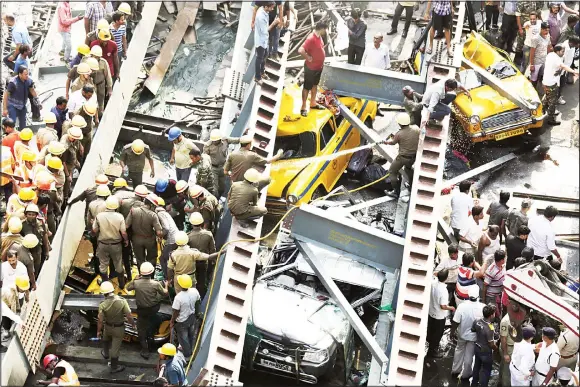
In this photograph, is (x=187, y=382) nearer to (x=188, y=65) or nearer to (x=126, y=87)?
(x=126, y=87)

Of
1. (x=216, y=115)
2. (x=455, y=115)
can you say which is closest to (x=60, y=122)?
(x=216, y=115)

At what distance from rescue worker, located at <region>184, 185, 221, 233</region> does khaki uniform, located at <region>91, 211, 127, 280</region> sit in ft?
3.63

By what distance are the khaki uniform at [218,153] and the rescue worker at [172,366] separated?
4008 millimetres

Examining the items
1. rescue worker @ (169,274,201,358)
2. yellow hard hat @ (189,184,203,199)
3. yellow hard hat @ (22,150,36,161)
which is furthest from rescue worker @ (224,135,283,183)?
yellow hard hat @ (22,150,36,161)

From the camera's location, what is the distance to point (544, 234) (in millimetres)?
18844

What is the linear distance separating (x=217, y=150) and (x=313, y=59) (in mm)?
2255

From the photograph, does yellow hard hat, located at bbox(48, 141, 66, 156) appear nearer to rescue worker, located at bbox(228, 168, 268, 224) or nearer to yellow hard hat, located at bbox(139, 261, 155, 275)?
yellow hard hat, located at bbox(139, 261, 155, 275)

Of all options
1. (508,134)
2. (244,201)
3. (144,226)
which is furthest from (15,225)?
(508,134)

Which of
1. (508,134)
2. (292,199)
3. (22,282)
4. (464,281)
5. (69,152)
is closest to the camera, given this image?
(22,282)

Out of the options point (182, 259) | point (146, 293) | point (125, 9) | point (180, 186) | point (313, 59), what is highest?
Result: point (125, 9)

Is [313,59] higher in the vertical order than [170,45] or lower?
higher

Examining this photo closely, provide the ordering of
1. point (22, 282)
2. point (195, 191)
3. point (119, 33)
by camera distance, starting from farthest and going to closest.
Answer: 1. point (119, 33)
2. point (195, 191)
3. point (22, 282)

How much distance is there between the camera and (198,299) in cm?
1741

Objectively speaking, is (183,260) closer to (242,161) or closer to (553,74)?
(242,161)
